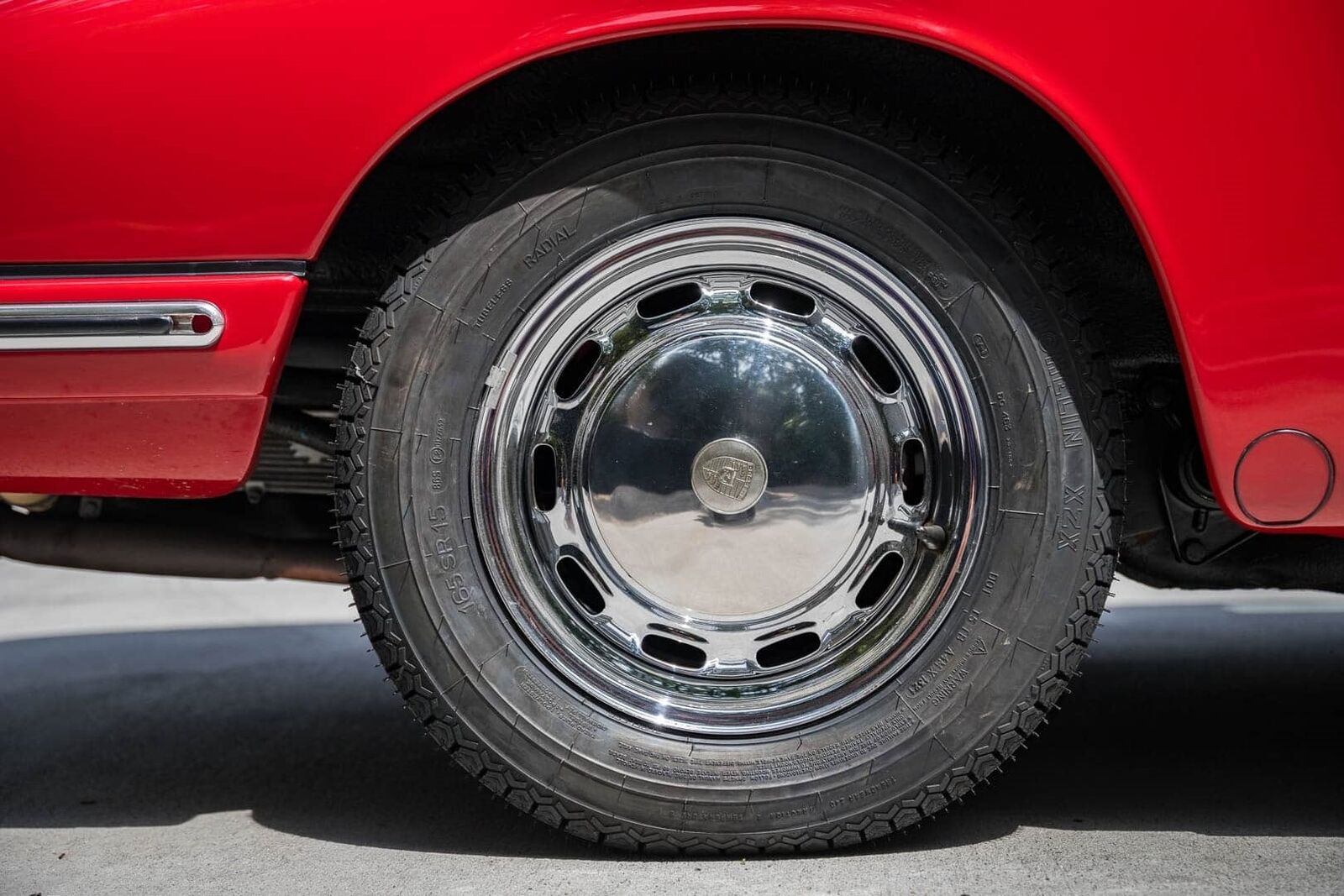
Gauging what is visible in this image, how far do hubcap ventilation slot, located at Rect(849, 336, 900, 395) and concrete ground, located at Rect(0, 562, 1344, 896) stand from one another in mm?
691

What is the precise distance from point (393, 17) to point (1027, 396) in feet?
3.37

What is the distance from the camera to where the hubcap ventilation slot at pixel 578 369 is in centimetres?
177

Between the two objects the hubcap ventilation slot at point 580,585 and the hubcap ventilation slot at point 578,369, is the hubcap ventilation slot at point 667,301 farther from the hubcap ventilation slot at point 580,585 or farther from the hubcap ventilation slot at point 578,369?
the hubcap ventilation slot at point 580,585

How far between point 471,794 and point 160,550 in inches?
31.8

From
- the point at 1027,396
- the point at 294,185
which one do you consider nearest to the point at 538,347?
the point at 294,185

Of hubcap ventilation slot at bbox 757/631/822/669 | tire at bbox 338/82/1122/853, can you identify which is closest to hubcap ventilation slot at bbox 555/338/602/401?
tire at bbox 338/82/1122/853

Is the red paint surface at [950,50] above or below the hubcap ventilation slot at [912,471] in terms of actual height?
above

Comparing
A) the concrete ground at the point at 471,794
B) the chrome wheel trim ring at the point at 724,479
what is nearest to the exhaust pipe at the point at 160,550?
the concrete ground at the point at 471,794

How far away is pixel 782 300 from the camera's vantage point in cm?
178

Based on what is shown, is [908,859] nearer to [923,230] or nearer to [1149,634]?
[923,230]

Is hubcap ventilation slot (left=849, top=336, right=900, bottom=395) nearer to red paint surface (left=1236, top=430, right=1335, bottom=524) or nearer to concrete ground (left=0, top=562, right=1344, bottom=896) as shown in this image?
red paint surface (left=1236, top=430, right=1335, bottom=524)

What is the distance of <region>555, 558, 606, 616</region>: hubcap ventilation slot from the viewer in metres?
1.79

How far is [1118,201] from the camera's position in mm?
1699

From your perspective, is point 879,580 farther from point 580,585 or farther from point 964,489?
point 580,585
